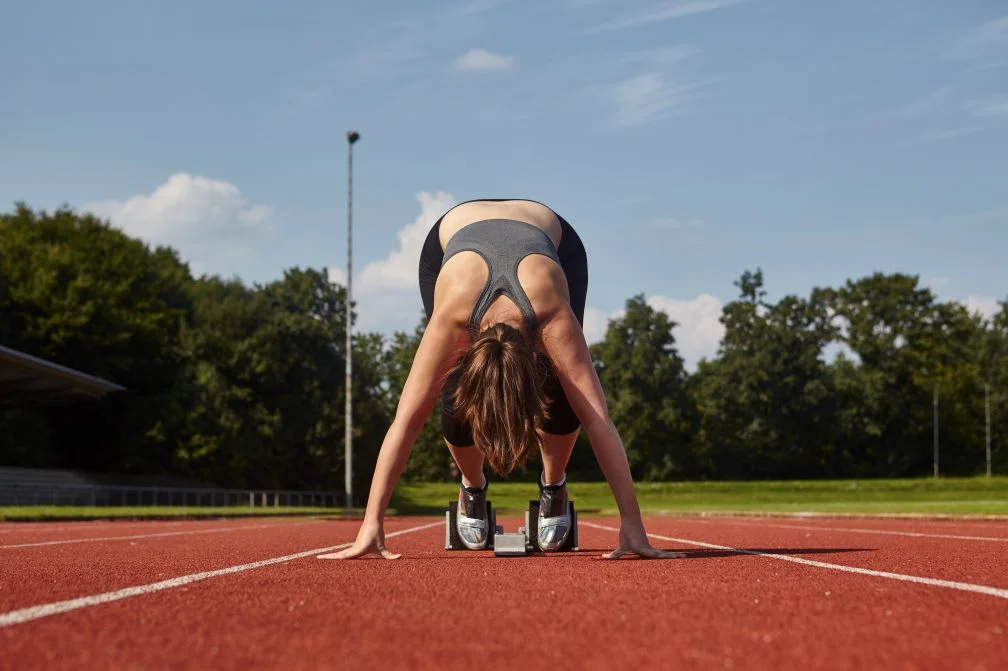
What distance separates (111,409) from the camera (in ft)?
147

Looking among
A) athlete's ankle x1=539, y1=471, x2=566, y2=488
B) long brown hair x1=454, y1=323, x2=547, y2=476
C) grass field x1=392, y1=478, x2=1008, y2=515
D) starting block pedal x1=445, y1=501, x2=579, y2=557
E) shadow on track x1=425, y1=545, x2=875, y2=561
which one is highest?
long brown hair x1=454, y1=323, x2=547, y2=476

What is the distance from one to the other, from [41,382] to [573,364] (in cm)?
3134

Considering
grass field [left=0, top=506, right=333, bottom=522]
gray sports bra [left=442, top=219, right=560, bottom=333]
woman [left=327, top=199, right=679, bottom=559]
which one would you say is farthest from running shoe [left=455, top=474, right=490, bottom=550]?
grass field [left=0, top=506, right=333, bottom=522]

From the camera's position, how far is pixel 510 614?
3.03 m

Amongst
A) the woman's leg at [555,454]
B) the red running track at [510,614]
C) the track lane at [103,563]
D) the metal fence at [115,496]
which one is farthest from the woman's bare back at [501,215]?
the metal fence at [115,496]

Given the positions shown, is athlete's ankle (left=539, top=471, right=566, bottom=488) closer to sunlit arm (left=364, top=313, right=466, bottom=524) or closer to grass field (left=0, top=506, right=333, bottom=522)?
sunlit arm (left=364, top=313, right=466, bottom=524)

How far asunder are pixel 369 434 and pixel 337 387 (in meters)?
3.18

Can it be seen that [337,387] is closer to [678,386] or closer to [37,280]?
[37,280]

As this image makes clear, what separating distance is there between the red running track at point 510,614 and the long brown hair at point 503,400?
545mm

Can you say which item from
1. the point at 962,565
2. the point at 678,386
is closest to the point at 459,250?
the point at 962,565

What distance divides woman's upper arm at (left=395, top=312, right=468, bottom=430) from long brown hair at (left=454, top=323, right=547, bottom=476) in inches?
13.2

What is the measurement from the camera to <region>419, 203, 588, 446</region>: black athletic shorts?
19.1ft

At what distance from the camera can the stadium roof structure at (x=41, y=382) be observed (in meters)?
29.3

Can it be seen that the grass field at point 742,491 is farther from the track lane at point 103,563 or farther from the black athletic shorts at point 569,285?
the black athletic shorts at point 569,285
